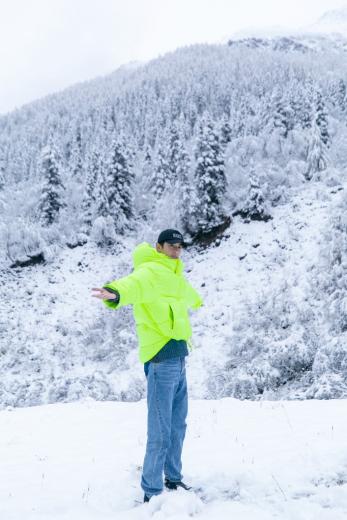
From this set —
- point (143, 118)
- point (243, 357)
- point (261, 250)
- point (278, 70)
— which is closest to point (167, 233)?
point (243, 357)

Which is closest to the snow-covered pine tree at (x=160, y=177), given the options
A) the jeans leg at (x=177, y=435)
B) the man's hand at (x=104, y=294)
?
the jeans leg at (x=177, y=435)

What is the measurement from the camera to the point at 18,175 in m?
57.5

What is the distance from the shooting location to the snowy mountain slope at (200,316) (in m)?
17.3

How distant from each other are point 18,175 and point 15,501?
58171mm

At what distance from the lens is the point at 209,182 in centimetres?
3047

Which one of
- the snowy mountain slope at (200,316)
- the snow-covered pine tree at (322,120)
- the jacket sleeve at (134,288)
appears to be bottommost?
the snowy mountain slope at (200,316)

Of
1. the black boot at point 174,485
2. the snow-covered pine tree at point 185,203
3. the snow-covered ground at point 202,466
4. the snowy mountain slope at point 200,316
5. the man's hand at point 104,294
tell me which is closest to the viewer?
the man's hand at point 104,294

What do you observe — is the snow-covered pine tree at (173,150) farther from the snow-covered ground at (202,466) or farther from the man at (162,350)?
the man at (162,350)

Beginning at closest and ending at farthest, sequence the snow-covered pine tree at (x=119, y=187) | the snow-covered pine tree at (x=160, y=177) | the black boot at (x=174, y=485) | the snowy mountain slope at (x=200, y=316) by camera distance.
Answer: the black boot at (x=174, y=485) < the snowy mountain slope at (x=200, y=316) < the snow-covered pine tree at (x=119, y=187) < the snow-covered pine tree at (x=160, y=177)

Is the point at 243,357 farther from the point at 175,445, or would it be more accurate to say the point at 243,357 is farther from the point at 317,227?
the point at 175,445

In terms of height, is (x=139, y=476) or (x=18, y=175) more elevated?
(x=139, y=476)

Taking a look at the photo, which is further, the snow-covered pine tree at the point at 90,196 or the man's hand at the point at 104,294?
the snow-covered pine tree at the point at 90,196

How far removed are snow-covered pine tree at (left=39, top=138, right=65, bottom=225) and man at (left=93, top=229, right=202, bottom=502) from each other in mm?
33063

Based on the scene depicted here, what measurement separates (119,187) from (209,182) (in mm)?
8060
